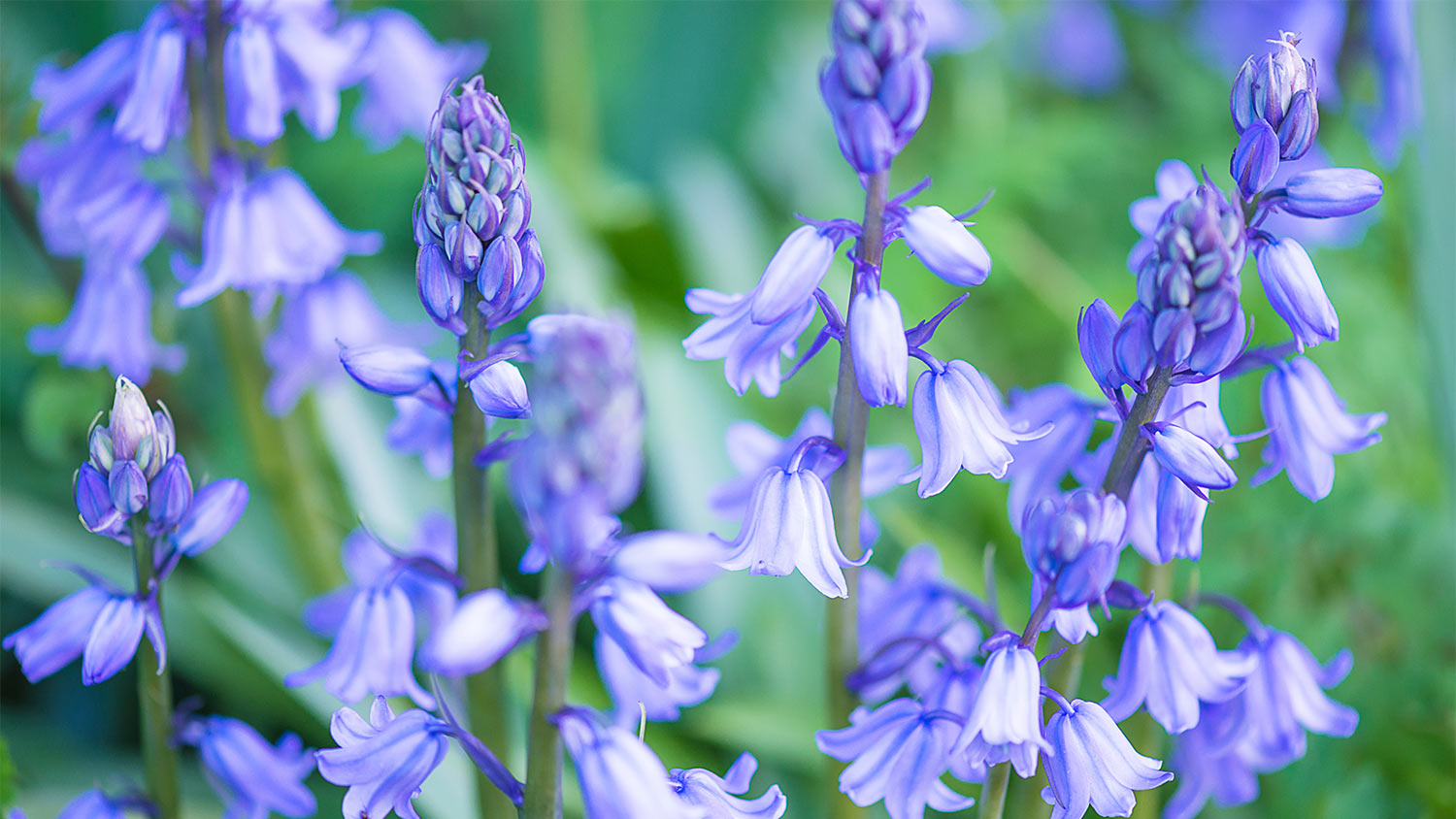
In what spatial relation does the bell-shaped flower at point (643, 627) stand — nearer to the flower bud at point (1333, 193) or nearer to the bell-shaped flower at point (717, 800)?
the bell-shaped flower at point (717, 800)

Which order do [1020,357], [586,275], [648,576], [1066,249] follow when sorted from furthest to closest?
[1066,249] < [1020,357] < [586,275] < [648,576]

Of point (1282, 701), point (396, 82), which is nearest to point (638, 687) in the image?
point (1282, 701)

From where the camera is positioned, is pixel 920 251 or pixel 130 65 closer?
pixel 920 251

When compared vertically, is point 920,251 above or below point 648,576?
above

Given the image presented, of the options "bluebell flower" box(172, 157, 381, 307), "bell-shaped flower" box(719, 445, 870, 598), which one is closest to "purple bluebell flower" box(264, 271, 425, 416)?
"bluebell flower" box(172, 157, 381, 307)

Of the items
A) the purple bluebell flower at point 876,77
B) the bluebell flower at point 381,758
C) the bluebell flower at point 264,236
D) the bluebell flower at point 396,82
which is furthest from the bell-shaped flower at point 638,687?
the bluebell flower at point 396,82

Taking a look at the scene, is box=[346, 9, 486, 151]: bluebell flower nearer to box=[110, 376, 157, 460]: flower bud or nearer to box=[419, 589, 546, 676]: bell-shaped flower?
box=[110, 376, 157, 460]: flower bud

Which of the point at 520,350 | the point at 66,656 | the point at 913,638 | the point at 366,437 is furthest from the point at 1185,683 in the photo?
the point at 366,437

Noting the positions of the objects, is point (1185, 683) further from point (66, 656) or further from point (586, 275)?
point (586, 275)
